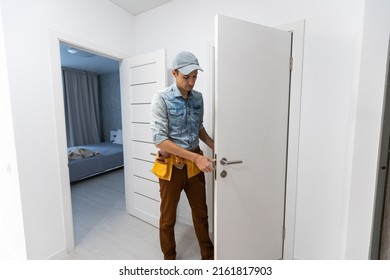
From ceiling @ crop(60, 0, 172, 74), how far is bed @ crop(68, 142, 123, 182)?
185cm

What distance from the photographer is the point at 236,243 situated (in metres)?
1.38

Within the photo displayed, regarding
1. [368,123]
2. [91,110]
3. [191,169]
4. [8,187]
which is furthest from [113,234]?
[91,110]

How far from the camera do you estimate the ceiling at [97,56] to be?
2.04 m

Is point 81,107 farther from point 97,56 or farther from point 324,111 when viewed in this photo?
point 324,111

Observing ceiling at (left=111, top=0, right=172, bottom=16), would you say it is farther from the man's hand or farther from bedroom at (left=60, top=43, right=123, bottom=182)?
bedroom at (left=60, top=43, right=123, bottom=182)

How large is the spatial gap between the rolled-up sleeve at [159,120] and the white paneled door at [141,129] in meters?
0.61

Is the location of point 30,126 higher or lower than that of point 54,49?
lower

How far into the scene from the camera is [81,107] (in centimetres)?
528

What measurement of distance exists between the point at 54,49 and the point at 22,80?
14.3 inches

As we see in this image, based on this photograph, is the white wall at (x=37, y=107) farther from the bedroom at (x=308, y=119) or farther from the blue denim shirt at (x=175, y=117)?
the blue denim shirt at (x=175, y=117)

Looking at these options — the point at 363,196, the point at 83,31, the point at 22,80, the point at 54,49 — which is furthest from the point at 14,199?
the point at 363,196

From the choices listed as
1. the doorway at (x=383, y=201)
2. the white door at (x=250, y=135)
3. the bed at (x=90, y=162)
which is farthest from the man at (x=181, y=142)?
the bed at (x=90, y=162)
